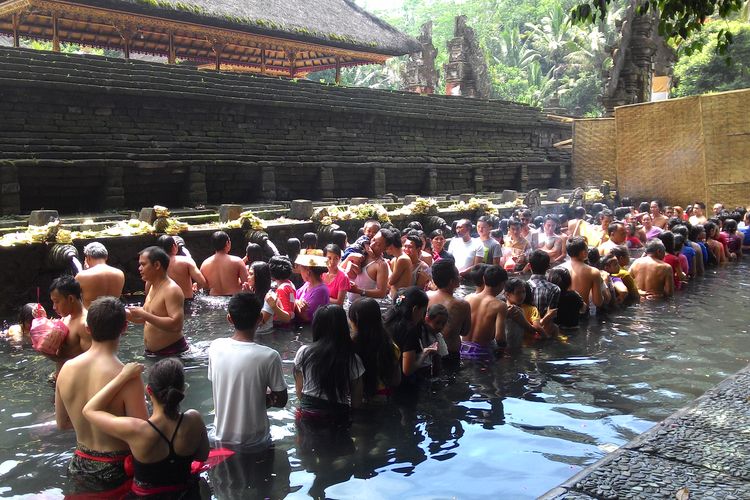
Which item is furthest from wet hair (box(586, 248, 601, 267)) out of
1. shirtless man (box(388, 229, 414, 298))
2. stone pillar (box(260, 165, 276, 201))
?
stone pillar (box(260, 165, 276, 201))

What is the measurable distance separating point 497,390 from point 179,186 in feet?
40.2

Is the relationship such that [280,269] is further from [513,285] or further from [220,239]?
[513,285]

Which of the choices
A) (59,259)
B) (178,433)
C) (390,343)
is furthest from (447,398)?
(59,259)

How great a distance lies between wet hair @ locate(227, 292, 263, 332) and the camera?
4215mm

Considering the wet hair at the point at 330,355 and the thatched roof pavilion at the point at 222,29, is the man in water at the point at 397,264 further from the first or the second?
the thatched roof pavilion at the point at 222,29

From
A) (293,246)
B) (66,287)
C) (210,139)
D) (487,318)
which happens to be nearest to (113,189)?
(210,139)

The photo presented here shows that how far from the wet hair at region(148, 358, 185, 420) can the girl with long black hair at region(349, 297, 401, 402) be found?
1.65m

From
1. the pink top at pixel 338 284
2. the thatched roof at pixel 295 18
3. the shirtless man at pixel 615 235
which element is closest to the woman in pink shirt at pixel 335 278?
the pink top at pixel 338 284

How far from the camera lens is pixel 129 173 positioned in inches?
604

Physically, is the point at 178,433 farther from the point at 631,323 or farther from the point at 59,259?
the point at 631,323

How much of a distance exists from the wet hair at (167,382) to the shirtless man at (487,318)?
3409 millimetres

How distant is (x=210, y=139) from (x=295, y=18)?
6968 mm

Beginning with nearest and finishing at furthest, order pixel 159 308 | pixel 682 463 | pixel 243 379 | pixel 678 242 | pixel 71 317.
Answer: pixel 682 463 < pixel 243 379 < pixel 71 317 < pixel 159 308 < pixel 678 242

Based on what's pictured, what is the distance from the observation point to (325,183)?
1911 centimetres
